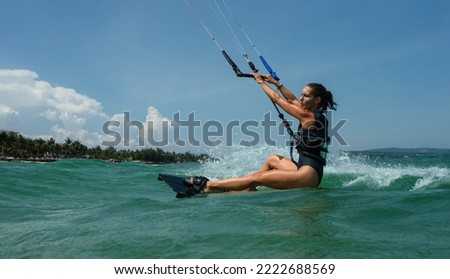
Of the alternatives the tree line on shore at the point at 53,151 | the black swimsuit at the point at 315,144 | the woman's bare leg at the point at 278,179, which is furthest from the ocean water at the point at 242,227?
the tree line on shore at the point at 53,151

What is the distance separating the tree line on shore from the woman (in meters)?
83.8

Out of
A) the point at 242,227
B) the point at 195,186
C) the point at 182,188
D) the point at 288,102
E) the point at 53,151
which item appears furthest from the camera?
the point at 53,151

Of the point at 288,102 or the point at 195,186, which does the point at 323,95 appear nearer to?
the point at 288,102

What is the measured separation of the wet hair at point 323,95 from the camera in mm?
6992

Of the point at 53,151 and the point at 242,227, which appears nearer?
the point at 242,227

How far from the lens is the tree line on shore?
294ft

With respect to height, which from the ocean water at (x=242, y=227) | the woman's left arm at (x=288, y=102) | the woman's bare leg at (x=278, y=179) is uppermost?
the woman's left arm at (x=288, y=102)

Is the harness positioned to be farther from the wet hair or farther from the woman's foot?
the woman's foot

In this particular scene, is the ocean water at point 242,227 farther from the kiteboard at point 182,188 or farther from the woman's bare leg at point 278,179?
the kiteboard at point 182,188

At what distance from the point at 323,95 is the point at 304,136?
74cm

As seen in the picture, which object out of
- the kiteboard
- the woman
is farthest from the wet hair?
the kiteboard

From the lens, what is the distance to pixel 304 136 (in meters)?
7.12

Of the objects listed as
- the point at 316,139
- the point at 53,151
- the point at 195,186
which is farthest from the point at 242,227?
the point at 53,151

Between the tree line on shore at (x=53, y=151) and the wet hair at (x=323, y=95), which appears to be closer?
the wet hair at (x=323, y=95)
